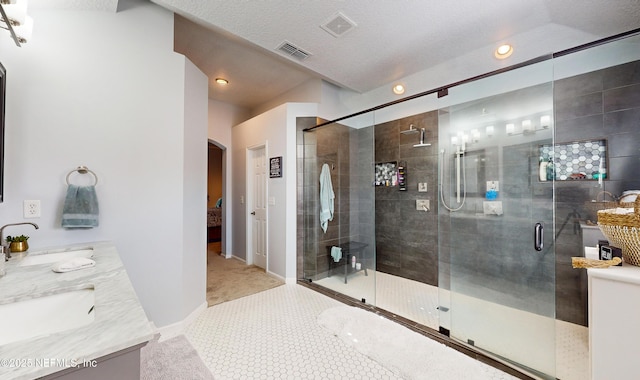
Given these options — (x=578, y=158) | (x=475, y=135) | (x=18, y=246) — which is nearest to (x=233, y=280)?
(x=18, y=246)

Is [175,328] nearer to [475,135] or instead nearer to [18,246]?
[18,246]

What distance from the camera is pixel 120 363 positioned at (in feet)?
2.23

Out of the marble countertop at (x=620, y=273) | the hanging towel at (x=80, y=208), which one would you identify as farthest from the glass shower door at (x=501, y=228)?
the hanging towel at (x=80, y=208)

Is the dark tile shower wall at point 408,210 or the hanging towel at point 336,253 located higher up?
the dark tile shower wall at point 408,210

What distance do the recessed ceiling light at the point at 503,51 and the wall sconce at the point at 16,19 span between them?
377cm

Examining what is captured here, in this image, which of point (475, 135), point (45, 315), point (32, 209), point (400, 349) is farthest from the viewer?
point (475, 135)

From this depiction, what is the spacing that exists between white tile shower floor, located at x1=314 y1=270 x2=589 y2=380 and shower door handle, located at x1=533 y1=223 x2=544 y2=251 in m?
0.57

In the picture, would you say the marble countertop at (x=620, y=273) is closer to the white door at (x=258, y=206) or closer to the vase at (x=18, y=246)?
the vase at (x=18, y=246)

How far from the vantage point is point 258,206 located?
4.23 metres

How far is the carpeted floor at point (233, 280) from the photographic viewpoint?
10.1ft

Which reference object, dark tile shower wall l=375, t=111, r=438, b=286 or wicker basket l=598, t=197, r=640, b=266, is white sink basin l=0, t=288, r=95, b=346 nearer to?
wicker basket l=598, t=197, r=640, b=266

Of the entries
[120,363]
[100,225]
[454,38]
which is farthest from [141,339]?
[454,38]

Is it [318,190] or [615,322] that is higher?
[318,190]

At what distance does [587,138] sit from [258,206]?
160 inches
